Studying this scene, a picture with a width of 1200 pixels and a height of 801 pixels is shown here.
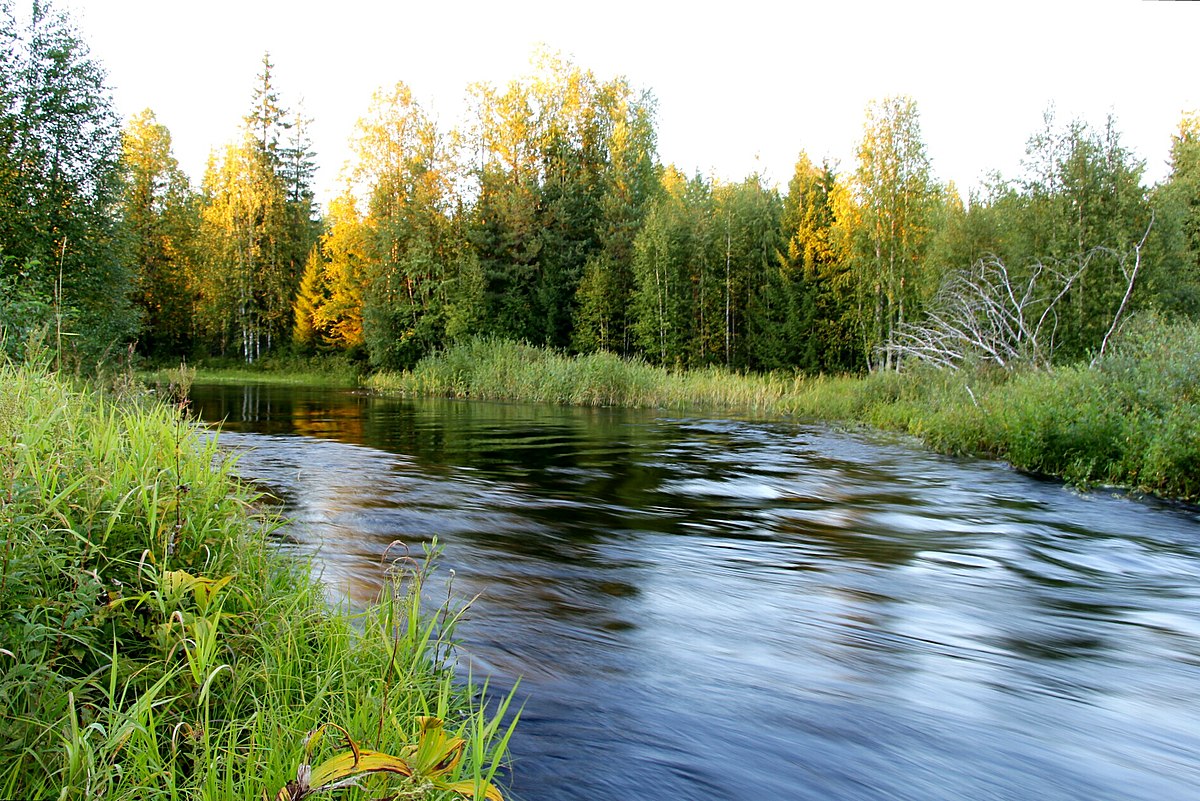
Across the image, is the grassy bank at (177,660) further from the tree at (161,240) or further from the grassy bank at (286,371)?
the tree at (161,240)

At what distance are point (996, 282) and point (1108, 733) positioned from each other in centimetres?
1825

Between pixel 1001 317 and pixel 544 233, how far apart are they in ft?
71.6

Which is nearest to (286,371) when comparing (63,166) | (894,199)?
(63,166)

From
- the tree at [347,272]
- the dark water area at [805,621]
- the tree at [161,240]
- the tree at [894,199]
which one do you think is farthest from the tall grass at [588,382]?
the tree at [161,240]

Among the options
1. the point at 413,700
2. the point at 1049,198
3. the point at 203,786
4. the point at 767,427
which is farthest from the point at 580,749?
the point at 1049,198

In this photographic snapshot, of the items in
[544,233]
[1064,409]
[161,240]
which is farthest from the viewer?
[161,240]

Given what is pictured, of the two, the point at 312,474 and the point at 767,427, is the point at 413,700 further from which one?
the point at 767,427

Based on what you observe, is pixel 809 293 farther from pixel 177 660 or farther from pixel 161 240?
pixel 161 240

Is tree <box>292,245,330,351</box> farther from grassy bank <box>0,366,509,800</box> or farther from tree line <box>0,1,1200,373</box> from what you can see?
grassy bank <box>0,366,509,800</box>

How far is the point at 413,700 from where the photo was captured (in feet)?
9.98

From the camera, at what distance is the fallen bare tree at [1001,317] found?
1448 centimetres

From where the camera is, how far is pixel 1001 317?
14828 millimetres

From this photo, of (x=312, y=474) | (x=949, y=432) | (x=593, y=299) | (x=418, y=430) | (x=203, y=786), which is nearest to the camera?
(x=203, y=786)

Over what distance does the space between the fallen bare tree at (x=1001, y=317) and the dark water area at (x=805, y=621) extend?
5.05 meters
